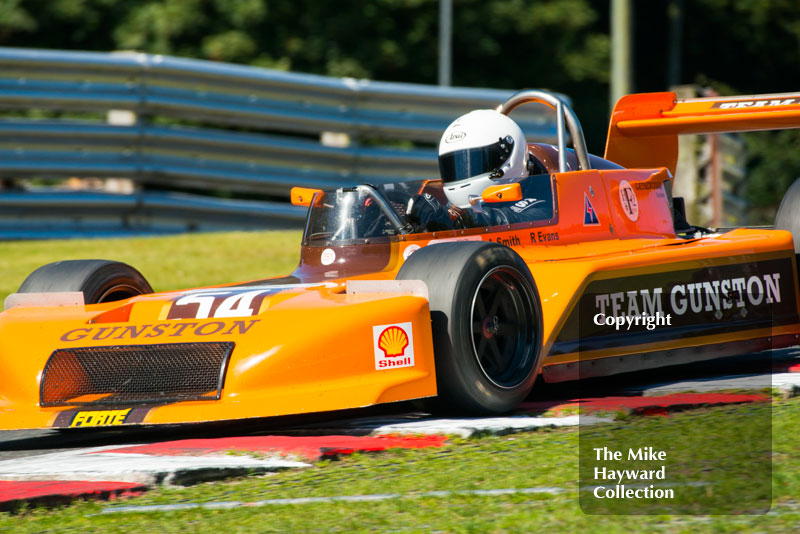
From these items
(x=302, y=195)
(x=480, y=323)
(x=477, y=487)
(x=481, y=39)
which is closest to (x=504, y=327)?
(x=480, y=323)

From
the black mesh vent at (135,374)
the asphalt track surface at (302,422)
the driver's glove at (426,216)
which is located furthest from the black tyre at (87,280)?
the driver's glove at (426,216)

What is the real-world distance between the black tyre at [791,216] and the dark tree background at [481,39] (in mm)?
9116

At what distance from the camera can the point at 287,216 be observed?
1409 centimetres

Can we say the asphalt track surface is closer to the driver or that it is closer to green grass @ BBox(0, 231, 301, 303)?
the driver

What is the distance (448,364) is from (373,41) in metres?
14.5

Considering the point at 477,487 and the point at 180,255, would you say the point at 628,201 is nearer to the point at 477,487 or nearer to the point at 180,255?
the point at 477,487

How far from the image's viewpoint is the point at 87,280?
627cm

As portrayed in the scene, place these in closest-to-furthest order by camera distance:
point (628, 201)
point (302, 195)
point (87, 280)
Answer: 1. point (87, 280)
2. point (302, 195)
3. point (628, 201)

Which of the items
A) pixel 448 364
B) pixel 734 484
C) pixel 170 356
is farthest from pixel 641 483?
pixel 170 356

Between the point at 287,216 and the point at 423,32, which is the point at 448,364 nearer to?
the point at 287,216

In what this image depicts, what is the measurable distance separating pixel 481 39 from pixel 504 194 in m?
15.3

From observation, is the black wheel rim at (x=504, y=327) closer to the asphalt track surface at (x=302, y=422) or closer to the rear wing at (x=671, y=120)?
the asphalt track surface at (x=302, y=422)

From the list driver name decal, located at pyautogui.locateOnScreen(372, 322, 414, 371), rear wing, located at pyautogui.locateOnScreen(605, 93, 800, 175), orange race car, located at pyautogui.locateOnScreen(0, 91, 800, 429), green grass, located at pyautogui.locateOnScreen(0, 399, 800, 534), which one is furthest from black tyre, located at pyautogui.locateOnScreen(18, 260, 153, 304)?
rear wing, located at pyautogui.locateOnScreen(605, 93, 800, 175)

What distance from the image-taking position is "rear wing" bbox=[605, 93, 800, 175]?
816cm
